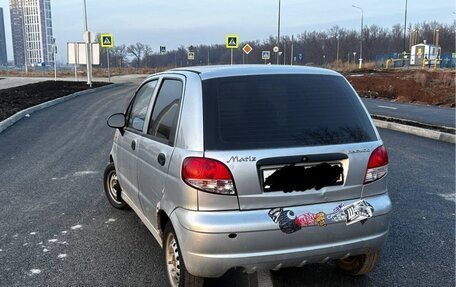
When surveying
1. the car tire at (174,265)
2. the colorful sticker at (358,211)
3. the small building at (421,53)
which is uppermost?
the small building at (421,53)

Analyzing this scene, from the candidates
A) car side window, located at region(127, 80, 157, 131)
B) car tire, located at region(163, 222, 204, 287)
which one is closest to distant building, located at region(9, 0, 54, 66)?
car side window, located at region(127, 80, 157, 131)

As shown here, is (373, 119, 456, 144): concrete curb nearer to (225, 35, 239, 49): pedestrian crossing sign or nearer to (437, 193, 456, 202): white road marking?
(437, 193, 456, 202): white road marking

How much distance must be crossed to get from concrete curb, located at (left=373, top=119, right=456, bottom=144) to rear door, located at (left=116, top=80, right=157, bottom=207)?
7880 mm

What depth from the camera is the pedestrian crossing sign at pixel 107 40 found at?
3029 centimetres

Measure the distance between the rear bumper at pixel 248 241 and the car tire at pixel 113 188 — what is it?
7.98ft

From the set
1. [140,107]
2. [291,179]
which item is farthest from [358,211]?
[140,107]

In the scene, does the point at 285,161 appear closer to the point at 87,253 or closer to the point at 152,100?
the point at 152,100

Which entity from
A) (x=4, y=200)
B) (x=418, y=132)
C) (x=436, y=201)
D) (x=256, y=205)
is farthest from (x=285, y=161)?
(x=418, y=132)

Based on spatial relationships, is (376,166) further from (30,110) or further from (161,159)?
(30,110)

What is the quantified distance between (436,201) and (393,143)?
14.6ft

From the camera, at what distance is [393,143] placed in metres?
10.0

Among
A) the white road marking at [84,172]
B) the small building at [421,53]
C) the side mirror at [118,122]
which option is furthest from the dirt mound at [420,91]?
the small building at [421,53]

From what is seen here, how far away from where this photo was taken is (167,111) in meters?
3.60

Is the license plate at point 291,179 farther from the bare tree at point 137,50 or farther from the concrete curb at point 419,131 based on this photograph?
the bare tree at point 137,50
